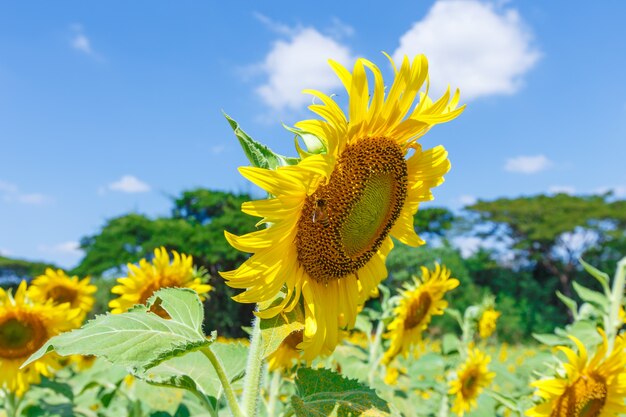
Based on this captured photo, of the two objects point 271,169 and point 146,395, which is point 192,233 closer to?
point 146,395

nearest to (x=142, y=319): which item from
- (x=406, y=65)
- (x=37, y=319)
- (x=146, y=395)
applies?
(x=406, y=65)

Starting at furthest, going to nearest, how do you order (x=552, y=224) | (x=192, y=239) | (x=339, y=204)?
(x=552, y=224)
(x=192, y=239)
(x=339, y=204)

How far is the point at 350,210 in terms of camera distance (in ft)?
4.33

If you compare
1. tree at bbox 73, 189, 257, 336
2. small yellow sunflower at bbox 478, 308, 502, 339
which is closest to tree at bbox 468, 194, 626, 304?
tree at bbox 73, 189, 257, 336

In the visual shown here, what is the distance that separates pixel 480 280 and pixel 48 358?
2860 cm

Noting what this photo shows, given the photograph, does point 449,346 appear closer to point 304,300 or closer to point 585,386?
point 585,386

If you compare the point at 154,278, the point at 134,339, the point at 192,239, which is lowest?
the point at 134,339

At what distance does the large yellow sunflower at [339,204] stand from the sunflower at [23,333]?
1.99 metres

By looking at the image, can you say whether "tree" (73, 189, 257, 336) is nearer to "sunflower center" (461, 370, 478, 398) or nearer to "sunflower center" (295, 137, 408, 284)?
"sunflower center" (461, 370, 478, 398)

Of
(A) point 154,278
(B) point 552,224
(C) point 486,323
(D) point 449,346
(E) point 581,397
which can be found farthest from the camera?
(B) point 552,224

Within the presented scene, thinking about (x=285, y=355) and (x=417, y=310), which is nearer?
(x=285, y=355)

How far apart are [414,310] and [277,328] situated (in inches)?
89.1

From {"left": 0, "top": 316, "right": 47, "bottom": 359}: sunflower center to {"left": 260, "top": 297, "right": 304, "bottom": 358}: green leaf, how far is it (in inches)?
80.6

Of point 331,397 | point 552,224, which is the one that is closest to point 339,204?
point 331,397
